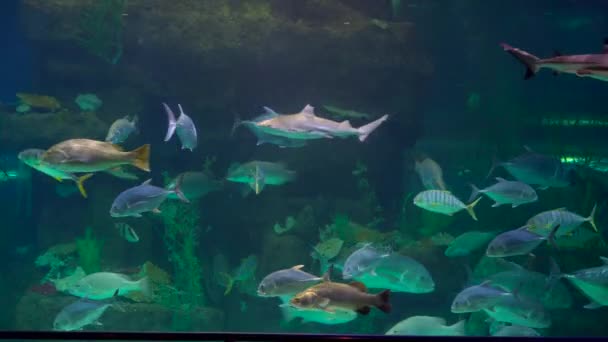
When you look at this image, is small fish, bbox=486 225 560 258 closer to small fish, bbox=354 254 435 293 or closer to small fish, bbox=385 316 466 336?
small fish, bbox=354 254 435 293

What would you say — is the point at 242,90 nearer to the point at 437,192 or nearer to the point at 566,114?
the point at 437,192

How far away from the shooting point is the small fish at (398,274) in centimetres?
539

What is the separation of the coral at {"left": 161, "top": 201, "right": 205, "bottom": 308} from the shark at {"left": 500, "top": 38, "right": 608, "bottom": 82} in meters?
7.40

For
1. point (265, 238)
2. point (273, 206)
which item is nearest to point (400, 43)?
point (273, 206)

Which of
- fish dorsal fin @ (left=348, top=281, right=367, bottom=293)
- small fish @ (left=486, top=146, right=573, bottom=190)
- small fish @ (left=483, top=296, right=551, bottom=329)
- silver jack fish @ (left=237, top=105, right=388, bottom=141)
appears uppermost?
silver jack fish @ (left=237, top=105, right=388, bottom=141)

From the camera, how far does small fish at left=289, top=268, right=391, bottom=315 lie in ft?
8.38

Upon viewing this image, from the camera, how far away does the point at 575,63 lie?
253cm

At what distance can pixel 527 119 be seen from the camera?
1969 centimetres

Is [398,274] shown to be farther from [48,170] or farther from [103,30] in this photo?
[103,30]

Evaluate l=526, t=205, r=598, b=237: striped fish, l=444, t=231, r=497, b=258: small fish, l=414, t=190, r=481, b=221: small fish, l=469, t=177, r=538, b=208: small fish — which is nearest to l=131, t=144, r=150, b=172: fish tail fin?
l=414, t=190, r=481, b=221: small fish

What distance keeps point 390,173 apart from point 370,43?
340cm

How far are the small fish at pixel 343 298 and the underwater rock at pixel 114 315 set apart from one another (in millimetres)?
5375

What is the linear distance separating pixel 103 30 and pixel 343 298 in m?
10.8

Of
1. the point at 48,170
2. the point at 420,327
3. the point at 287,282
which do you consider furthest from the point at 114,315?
the point at 420,327
